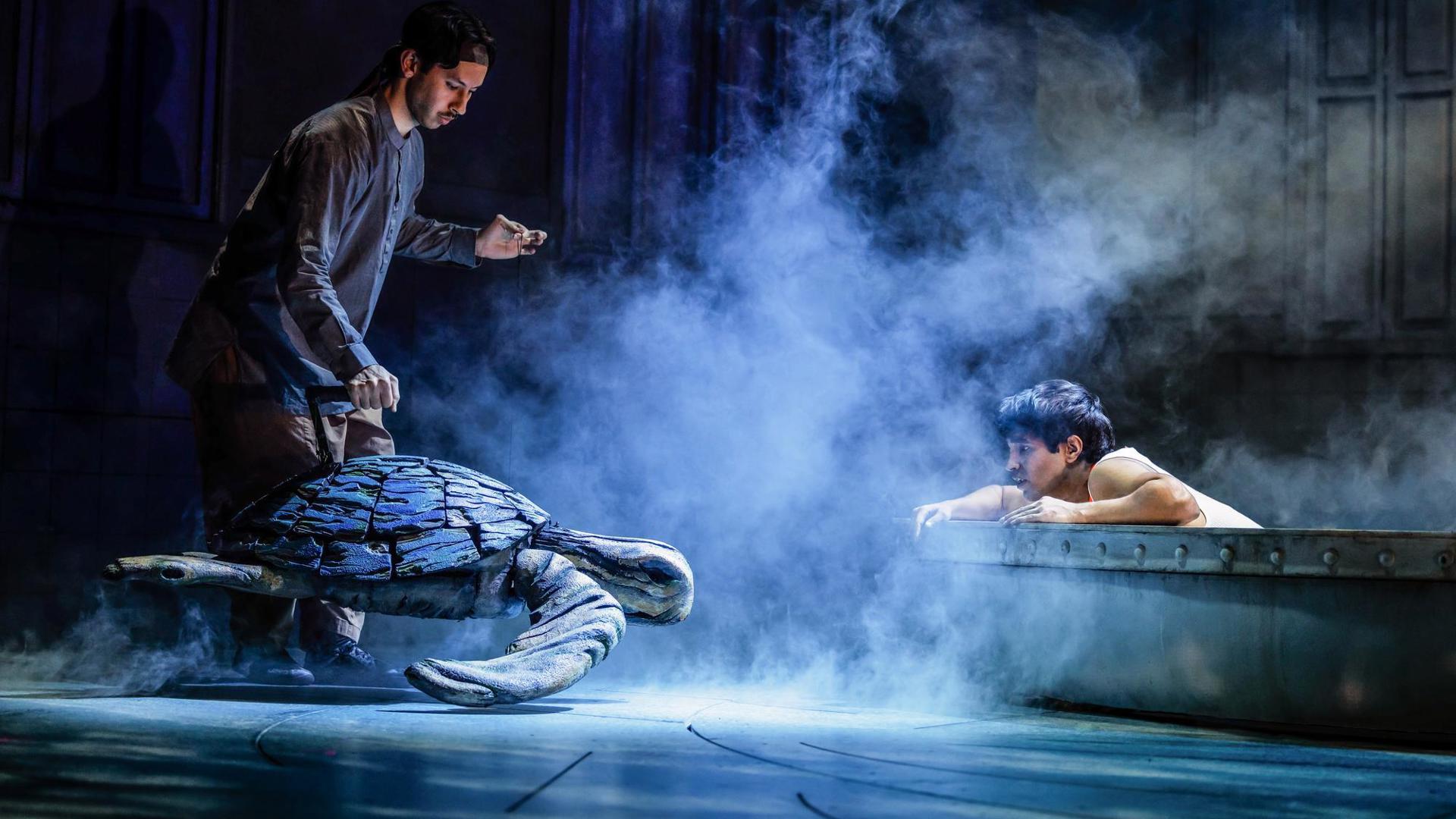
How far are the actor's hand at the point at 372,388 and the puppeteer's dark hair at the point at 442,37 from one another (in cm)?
89

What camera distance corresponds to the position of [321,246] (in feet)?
11.9

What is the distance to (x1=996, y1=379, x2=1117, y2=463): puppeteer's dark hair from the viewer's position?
13.2 ft

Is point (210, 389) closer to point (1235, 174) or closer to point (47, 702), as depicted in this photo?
point (47, 702)

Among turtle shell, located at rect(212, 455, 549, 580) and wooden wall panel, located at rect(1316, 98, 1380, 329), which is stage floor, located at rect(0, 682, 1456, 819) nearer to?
turtle shell, located at rect(212, 455, 549, 580)

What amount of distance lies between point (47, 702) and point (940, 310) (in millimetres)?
3785

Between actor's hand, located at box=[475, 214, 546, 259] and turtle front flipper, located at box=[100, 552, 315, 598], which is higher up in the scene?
actor's hand, located at box=[475, 214, 546, 259]

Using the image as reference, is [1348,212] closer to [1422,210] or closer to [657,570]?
[1422,210]

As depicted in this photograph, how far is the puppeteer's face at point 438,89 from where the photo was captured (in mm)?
3836

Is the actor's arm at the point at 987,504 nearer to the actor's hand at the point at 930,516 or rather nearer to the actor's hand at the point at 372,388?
the actor's hand at the point at 930,516

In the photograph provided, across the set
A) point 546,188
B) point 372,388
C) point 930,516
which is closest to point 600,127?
point 546,188

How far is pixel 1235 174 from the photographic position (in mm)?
6176

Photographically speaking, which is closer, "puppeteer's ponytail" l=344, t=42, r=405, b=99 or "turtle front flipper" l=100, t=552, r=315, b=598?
"turtle front flipper" l=100, t=552, r=315, b=598

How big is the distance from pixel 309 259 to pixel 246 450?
538 millimetres

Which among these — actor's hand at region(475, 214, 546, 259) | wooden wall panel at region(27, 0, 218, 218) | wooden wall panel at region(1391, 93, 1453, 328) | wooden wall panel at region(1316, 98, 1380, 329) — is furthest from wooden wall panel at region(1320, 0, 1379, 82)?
wooden wall panel at region(27, 0, 218, 218)
